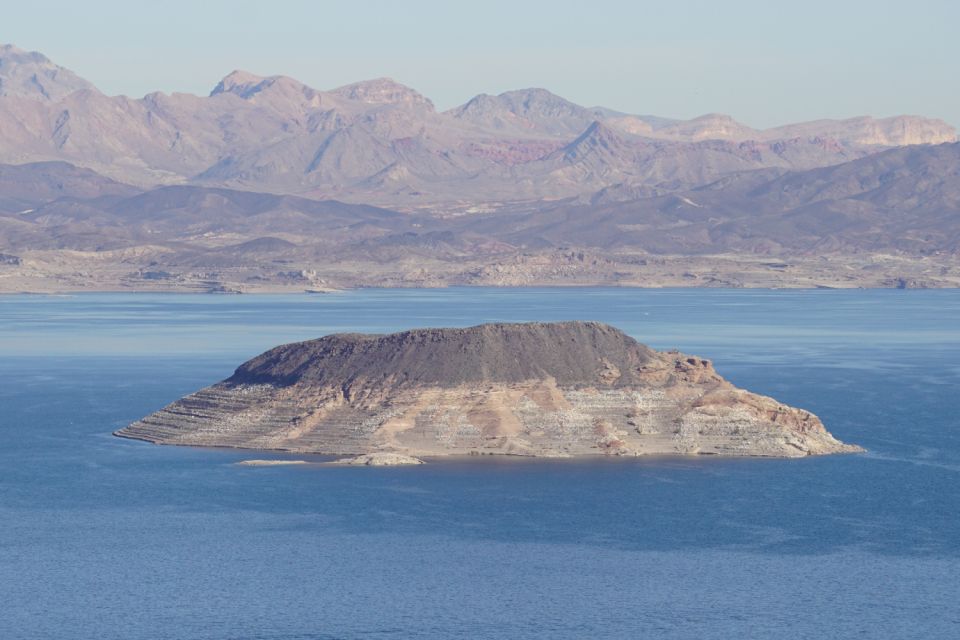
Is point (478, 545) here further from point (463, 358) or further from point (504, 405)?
point (463, 358)

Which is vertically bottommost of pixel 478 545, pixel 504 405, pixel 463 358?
pixel 478 545

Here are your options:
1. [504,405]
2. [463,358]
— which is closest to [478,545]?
[504,405]

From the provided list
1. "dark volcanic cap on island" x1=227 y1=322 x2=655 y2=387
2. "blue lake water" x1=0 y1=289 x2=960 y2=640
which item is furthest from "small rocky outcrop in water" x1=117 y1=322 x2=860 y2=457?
"blue lake water" x1=0 y1=289 x2=960 y2=640

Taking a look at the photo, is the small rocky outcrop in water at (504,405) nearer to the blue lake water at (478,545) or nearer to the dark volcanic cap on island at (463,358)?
the dark volcanic cap on island at (463,358)

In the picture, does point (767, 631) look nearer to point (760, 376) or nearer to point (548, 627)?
point (548, 627)

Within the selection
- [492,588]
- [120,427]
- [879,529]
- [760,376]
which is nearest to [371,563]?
[492,588]

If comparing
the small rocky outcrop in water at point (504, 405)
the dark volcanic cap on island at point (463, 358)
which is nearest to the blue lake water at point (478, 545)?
the small rocky outcrop in water at point (504, 405)
